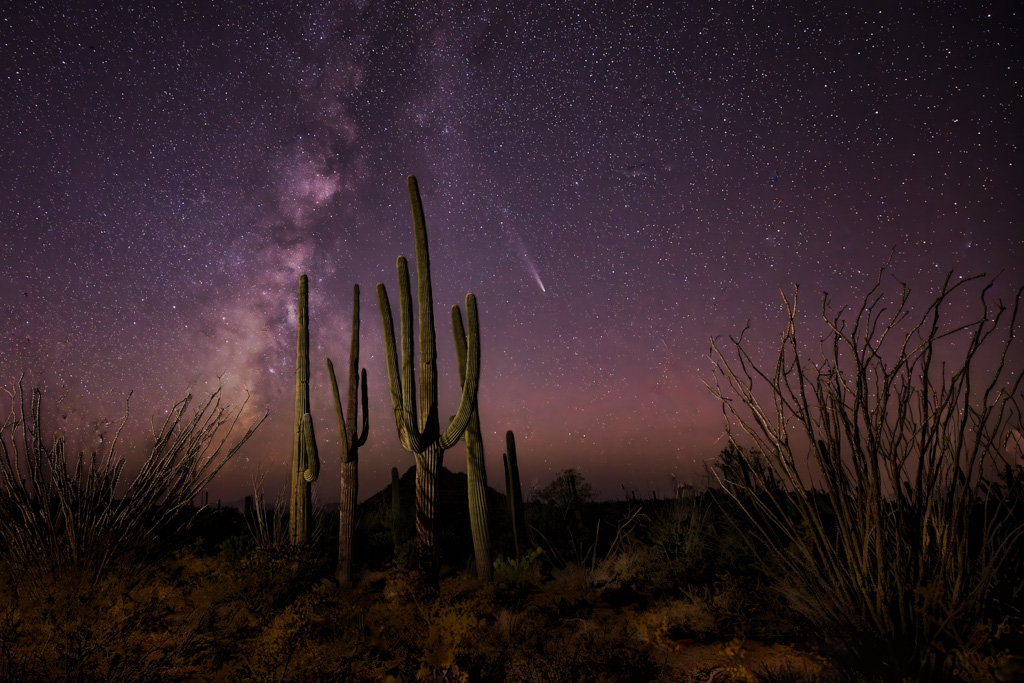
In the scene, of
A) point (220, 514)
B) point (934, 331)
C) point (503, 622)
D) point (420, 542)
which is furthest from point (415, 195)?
point (220, 514)

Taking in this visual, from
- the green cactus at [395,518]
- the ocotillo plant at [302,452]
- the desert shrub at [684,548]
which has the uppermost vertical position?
the ocotillo plant at [302,452]

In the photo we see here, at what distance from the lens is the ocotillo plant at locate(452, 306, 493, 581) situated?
719 cm

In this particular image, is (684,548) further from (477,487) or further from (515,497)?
(477,487)

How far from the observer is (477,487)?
7.53m

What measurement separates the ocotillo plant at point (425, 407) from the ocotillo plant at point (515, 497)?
176 centimetres

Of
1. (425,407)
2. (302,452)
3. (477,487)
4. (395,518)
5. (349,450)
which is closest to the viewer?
(425,407)

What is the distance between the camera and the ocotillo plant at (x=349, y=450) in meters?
8.03

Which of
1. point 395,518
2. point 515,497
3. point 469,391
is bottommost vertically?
point 395,518

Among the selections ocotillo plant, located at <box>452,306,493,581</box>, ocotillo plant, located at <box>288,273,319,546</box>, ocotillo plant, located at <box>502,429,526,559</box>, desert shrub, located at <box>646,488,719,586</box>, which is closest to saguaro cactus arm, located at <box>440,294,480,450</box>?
ocotillo plant, located at <box>452,306,493,581</box>

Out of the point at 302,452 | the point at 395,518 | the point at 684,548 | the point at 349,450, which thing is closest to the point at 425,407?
the point at 349,450

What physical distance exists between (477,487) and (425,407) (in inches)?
58.9

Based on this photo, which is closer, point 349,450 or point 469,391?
point 469,391

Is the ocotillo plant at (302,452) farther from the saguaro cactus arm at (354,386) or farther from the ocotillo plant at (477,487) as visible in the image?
the ocotillo plant at (477,487)

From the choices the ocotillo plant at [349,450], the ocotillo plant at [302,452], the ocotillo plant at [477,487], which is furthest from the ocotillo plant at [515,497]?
the ocotillo plant at [302,452]
